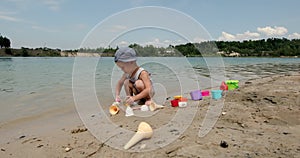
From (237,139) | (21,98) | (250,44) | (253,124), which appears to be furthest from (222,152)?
(250,44)

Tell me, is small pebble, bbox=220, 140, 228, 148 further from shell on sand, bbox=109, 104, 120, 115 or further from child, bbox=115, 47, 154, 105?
shell on sand, bbox=109, 104, 120, 115

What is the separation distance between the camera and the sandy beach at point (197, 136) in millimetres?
2334

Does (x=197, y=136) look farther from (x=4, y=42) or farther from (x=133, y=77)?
(x=4, y=42)

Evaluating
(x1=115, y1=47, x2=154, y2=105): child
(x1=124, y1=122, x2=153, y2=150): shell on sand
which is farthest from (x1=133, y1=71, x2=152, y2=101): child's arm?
(x1=124, y1=122, x2=153, y2=150): shell on sand

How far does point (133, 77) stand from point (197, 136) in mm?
2024

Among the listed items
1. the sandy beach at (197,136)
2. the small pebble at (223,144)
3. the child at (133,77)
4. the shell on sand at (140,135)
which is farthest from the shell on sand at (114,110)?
the small pebble at (223,144)

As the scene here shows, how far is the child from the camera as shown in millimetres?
4094

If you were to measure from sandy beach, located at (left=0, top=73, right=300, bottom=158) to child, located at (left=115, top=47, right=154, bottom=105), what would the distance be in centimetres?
43

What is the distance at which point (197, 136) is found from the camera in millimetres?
2740

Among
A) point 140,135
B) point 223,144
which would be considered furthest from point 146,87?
point 223,144

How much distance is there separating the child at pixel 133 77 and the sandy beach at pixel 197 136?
0.43 metres

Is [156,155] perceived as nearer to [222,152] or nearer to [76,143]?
[222,152]

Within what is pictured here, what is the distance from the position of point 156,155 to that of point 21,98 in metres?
5.35

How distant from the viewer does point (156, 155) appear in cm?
232
